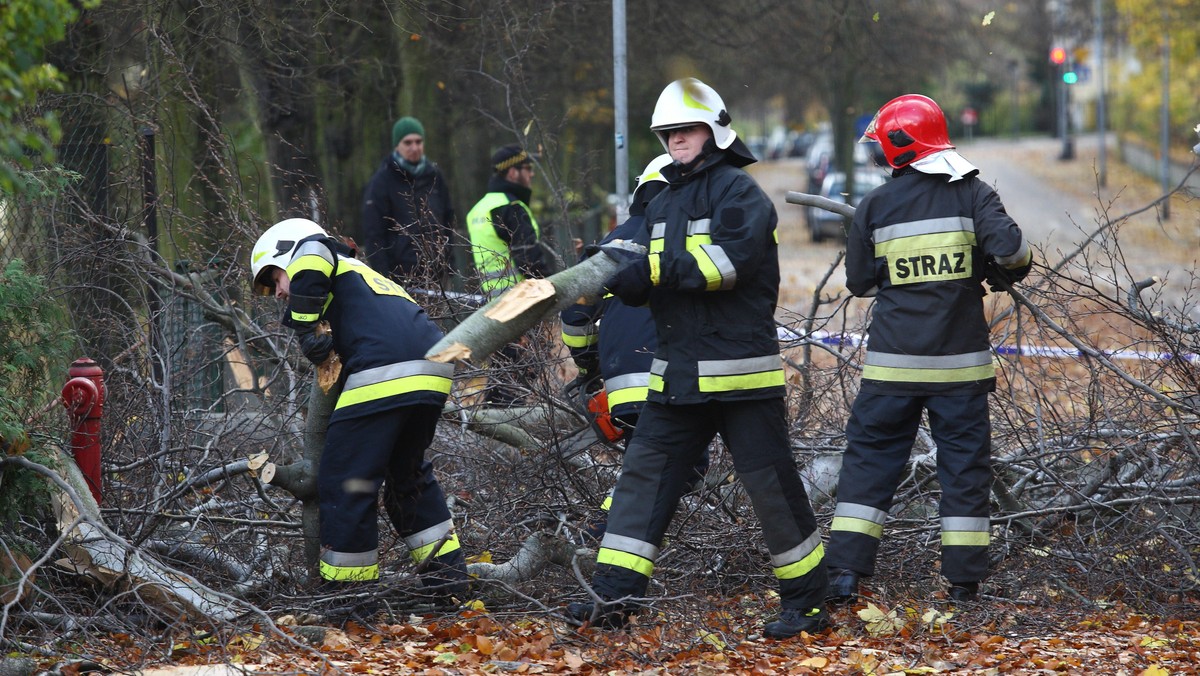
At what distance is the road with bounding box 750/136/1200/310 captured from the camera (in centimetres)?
1762

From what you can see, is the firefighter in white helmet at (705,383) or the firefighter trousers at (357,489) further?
the firefighter trousers at (357,489)

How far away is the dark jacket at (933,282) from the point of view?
16.3ft

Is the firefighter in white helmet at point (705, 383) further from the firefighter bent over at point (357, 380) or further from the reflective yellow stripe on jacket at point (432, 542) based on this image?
the firefighter bent over at point (357, 380)

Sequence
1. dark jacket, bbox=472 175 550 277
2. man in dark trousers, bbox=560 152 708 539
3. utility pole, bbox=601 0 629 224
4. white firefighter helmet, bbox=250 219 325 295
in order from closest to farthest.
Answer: white firefighter helmet, bbox=250 219 325 295, man in dark trousers, bbox=560 152 708 539, utility pole, bbox=601 0 629 224, dark jacket, bbox=472 175 550 277

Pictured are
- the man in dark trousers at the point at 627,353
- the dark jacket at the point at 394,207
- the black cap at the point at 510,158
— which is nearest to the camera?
the man in dark trousers at the point at 627,353

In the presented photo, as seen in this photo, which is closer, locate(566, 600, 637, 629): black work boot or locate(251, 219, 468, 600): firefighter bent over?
locate(566, 600, 637, 629): black work boot

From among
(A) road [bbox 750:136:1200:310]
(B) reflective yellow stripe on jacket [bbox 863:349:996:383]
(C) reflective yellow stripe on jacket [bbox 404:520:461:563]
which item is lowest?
(A) road [bbox 750:136:1200:310]

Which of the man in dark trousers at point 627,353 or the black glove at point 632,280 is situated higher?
the black glove at point 632,280

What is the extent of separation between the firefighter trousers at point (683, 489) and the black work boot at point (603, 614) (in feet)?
0.16

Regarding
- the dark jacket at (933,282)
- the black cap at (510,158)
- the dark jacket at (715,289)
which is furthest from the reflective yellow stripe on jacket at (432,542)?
the black cap at (510,158)

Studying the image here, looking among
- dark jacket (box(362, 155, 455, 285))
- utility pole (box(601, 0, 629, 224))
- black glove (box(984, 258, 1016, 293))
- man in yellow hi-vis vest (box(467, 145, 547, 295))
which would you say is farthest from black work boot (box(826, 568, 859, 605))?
dark jacket (box(362, 155, 455, 285))

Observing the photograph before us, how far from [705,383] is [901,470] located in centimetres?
97

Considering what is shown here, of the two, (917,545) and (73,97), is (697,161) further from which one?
(73,97)

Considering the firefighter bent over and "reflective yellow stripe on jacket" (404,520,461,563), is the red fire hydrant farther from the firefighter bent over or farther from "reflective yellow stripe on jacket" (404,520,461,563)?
"reflective yellow stripe on jacket" (404,520,461,563)
